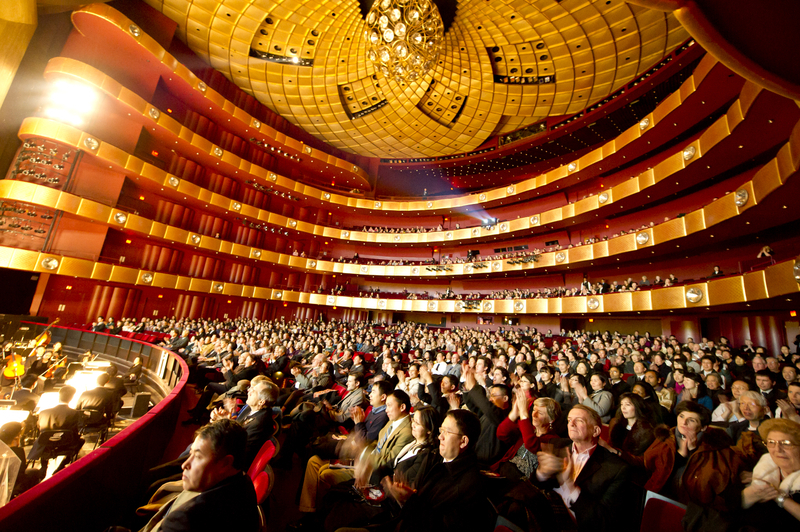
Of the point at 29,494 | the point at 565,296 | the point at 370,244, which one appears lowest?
the point at 29,494

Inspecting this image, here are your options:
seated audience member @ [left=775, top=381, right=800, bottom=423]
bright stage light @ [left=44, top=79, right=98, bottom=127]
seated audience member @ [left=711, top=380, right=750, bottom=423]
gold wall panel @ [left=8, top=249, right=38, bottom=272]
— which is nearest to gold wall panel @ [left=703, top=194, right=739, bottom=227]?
seated audience member @ [left=775, top=381, right=800, bottom=423]

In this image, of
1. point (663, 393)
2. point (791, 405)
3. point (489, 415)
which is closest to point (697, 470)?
point (489, 415)

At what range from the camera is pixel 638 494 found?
1.78m

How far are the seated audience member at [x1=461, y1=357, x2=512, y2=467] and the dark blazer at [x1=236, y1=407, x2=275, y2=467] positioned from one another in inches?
60.7

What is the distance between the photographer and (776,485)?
1.44 metres

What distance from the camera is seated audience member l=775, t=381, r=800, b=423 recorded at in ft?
8.26

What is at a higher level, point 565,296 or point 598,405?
point 565,296

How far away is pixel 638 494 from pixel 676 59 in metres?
13.6

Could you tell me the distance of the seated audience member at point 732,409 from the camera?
2707 millimetres

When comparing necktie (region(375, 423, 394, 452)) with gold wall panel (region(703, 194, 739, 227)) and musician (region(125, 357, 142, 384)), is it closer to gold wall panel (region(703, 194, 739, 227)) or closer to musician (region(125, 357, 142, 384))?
musician (region(125, 357, 142, 384))

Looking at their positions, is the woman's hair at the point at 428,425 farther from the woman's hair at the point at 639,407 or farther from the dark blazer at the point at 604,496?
the woman's hair at the point at 639,407

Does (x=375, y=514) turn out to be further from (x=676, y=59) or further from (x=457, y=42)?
(x=457, y=42)

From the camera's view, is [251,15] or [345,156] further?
[345,156]

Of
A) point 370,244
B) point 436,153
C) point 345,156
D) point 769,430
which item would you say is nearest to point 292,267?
point 370,244
